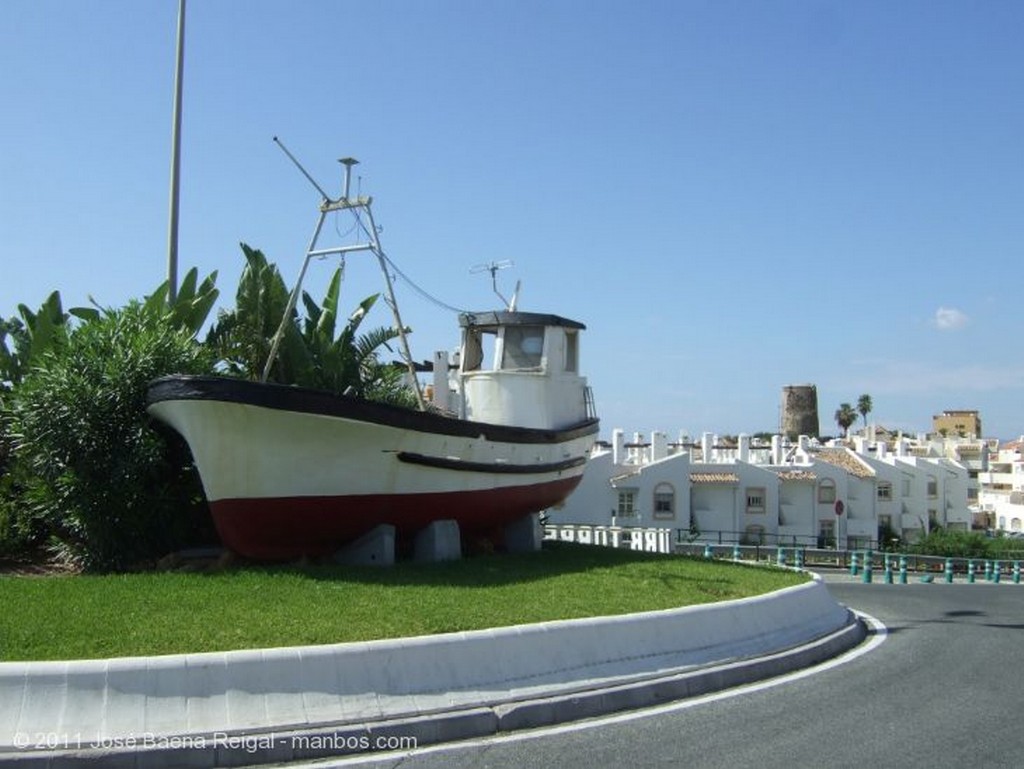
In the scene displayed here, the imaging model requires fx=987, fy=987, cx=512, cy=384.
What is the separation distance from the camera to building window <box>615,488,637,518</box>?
4616 centimetres

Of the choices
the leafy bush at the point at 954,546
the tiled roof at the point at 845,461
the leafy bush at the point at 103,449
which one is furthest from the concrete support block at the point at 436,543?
the tiled roof at the point at 845,461

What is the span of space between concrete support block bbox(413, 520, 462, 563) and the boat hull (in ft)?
0.41

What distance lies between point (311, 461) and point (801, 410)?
9975 cm

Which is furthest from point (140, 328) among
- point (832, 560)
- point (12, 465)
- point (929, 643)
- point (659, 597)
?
point (832, 560)

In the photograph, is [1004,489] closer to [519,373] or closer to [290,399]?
[519,373]

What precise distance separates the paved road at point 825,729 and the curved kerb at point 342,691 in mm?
276

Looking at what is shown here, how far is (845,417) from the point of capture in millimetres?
116500

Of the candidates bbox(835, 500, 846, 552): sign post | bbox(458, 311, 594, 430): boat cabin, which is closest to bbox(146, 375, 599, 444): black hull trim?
bbox(458, 311, 594, 430): boat cabin

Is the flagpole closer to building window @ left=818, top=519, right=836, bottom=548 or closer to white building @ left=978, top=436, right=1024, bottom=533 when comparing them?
building window @ left=818, top=519, right=836, bottom=548

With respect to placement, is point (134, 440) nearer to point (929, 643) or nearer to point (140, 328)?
point (140, 328)

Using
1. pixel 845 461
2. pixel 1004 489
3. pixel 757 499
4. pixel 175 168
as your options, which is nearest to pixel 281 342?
pixel 175 168

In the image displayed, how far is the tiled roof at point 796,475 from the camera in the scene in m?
51.5

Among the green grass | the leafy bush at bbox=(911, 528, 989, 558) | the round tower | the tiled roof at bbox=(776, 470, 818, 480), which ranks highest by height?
the round tower

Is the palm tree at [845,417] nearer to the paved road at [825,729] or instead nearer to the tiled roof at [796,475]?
the tiled roof at [796,475]
